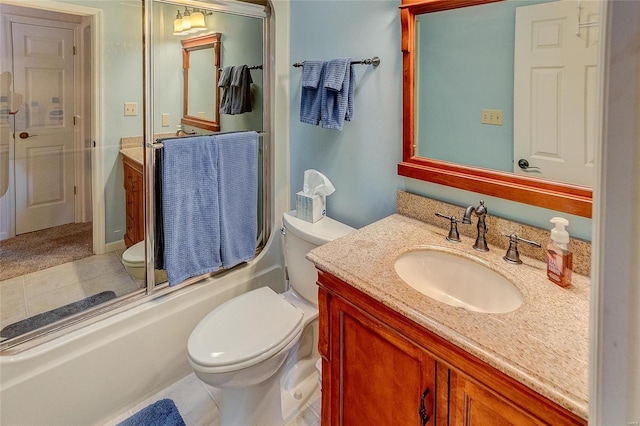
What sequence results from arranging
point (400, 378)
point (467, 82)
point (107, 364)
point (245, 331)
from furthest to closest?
1. point (107, 364)
2. point (245, 331)
3. point (467, 82)
4. point (400, 378)

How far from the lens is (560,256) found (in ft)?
3.28

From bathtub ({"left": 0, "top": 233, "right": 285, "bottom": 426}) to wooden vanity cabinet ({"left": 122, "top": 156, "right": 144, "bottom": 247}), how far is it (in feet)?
1.04

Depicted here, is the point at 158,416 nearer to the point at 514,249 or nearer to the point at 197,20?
the point at 514,249

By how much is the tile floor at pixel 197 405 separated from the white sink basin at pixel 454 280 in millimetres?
860

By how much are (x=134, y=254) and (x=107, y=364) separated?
0.47 meters

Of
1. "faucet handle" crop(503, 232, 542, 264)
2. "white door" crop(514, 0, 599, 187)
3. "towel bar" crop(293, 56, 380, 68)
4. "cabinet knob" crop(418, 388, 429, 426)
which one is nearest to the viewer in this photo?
"cabinet knob" crop(418, 388, 429, 426)

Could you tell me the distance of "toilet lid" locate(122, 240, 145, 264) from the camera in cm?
168

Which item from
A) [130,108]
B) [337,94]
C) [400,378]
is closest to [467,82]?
[337,94]

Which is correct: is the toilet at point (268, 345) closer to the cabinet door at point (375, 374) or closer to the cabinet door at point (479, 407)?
the cabinet door at point (375, 374)

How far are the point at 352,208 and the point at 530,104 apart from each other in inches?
34.2

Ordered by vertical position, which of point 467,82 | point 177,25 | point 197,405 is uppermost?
point 177,25

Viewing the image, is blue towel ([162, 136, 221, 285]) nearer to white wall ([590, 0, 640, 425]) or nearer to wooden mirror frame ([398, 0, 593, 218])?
wooden mirror frame ([398, 0, 593, 218])

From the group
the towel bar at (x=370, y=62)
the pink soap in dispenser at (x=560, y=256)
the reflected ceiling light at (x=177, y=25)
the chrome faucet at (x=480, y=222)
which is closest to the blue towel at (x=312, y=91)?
the towel bar at (x=370, y=62)

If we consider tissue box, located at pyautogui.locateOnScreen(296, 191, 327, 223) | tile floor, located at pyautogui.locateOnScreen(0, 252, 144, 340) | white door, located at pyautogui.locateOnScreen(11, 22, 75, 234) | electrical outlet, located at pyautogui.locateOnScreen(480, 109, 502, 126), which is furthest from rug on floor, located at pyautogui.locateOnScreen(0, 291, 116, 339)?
electrical outlet, located at pyautogui.locateOnScreen(480, 109, 502, 126)
